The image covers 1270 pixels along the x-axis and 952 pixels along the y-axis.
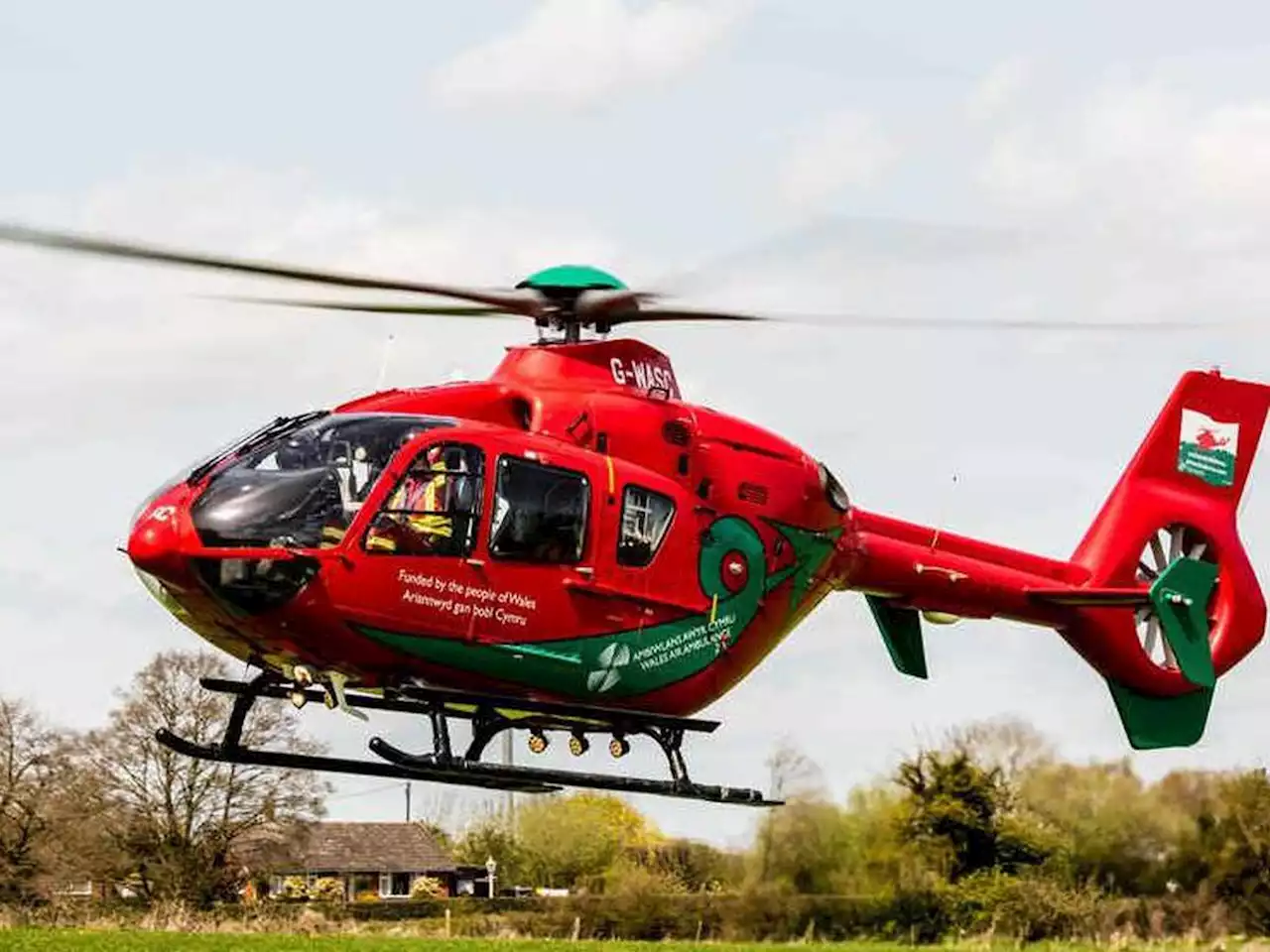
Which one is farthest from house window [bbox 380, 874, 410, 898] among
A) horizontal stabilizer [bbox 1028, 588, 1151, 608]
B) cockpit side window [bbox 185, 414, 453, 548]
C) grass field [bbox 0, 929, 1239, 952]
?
cockpit side window [bbox 185, 414, 453, 548]

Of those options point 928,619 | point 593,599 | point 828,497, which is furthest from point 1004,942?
point 593,599

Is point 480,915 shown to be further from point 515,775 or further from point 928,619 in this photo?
point 515,775

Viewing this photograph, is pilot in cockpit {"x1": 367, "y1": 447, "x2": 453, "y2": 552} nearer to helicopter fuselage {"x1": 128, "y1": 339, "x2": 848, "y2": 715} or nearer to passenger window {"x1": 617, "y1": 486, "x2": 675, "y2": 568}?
helicopter fuselage {"x1": 128, "y1": 339, "x2": 848, "y2": 715}

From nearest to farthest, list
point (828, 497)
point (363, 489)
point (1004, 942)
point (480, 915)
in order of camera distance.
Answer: point (363, 489) < point (828, 497) < point (1004, 942) < point (480, 915)

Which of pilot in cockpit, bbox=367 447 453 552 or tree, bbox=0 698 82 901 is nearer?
pilot in cockpit, bbox=367 447 453 552

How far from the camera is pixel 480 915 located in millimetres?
41906

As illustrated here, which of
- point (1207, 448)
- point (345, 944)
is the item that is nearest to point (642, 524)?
point (1207, 448)

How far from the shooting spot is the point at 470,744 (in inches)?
723

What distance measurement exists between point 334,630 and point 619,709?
9.52 feet

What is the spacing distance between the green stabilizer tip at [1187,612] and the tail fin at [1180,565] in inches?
0.4

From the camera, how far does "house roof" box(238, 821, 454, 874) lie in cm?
6053

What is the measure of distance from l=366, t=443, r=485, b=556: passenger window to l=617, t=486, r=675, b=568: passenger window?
1509mm

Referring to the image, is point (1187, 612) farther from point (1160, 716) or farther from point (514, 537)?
point (514, 537)

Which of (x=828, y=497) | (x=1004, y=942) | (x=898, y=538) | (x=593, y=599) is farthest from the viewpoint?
(x=1004, y=942)
